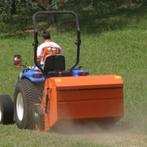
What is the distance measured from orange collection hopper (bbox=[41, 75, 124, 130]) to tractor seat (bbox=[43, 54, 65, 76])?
60 cm

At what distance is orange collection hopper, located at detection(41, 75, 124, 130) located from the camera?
9.16 metres

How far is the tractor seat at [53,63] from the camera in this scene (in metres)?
9.98

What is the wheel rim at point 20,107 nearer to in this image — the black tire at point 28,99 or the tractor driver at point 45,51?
the black tire at point 28,99

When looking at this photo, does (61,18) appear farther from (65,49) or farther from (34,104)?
(34,104)

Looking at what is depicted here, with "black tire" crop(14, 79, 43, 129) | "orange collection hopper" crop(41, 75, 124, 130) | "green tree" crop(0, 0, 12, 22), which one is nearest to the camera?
"orange collection hopper" crop(41, 75, 124, 130)

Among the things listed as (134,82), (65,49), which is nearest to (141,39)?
(65,49)

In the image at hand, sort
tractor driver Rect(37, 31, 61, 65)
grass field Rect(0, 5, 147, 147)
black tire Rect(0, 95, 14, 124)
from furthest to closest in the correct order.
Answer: black tire Rect(0, 95, 14, 124), tractor driver Rect(37, 31, 61, 65), grass field Rect(0, 5, 147, 147)

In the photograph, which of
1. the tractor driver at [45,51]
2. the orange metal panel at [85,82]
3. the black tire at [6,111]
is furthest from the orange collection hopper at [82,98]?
the black tire at [6,111]

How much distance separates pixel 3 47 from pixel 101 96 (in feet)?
52.6

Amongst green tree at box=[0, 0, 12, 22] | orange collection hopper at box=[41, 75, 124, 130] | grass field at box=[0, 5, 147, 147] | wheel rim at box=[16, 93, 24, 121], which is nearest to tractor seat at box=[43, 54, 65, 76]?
orange collection hopper at box=[41, 75, 124, 130]

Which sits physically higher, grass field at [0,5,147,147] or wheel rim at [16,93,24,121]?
wheel rim at [16,93,24,121]

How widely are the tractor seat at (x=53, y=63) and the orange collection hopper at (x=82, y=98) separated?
60 cm

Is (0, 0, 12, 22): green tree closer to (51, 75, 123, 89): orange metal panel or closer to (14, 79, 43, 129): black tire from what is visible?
(14, 79, 43, 129): black tire

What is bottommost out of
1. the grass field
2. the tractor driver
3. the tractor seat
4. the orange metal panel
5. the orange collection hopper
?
the grass field
